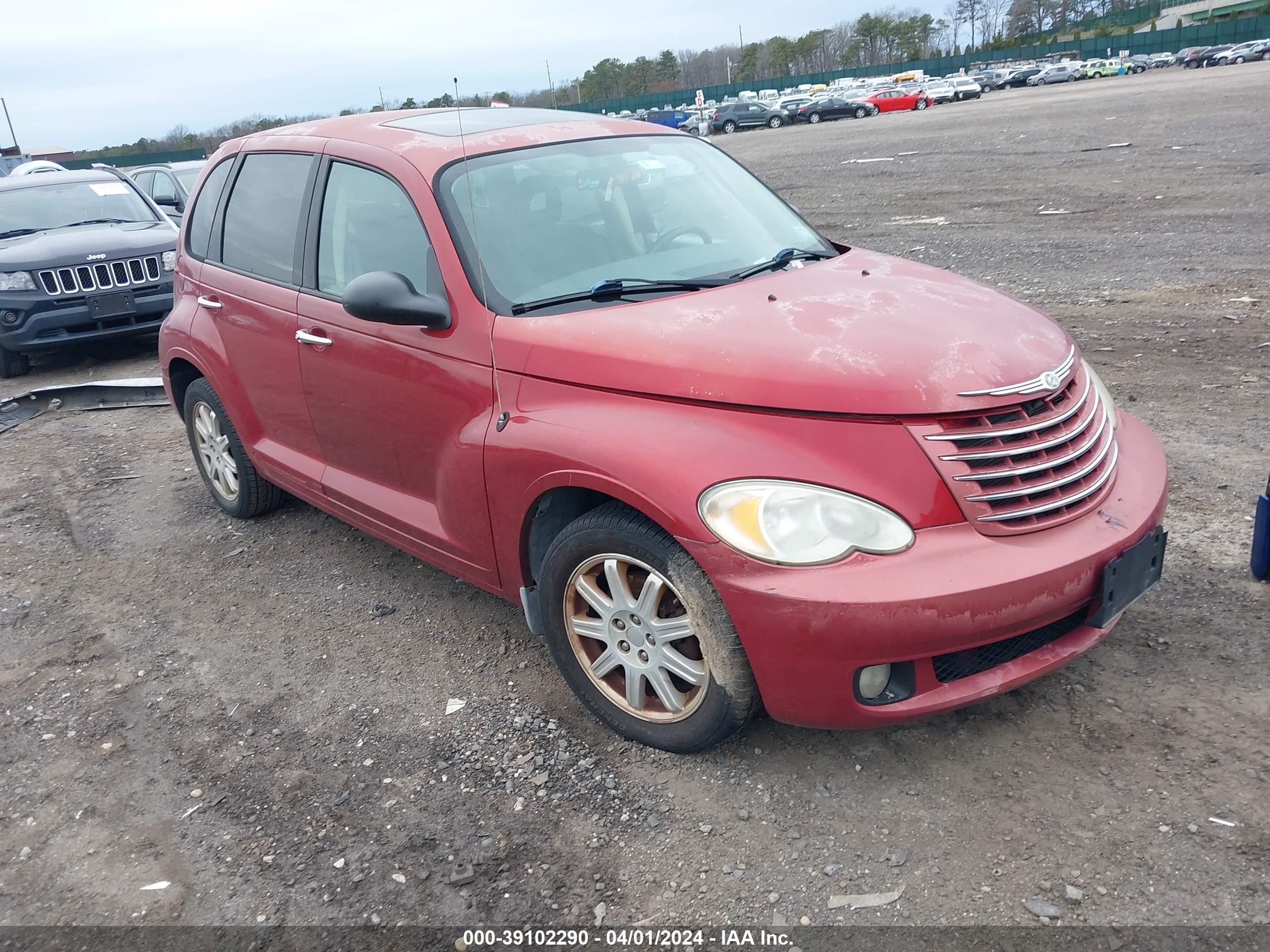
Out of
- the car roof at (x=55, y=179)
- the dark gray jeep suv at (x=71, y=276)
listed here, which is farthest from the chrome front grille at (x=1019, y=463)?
the car roof at (x=55, y=179)

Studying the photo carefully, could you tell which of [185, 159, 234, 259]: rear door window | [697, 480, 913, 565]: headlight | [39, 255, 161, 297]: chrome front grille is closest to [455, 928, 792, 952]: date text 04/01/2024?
[697, 480, 913, 565]: headlight

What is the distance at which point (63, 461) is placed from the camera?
6.70 meters

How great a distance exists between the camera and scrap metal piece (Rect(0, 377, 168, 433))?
7992 millimetres

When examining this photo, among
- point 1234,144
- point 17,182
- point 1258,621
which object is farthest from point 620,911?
point 1234,144

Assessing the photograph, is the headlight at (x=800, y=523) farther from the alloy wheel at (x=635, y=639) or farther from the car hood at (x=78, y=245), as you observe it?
the car hood at (x=78, y=245)

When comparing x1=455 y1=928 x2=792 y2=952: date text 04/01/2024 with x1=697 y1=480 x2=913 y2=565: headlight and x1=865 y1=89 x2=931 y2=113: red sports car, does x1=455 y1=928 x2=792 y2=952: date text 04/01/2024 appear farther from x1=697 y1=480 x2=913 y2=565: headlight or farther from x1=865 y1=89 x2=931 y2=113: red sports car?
x1=865 y1=89 x2=931 y2=113: red sports car

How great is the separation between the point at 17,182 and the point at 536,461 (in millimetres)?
9870

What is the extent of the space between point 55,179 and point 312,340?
8.36 meters

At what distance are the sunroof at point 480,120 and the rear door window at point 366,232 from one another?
0.32 m

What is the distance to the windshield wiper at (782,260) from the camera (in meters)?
3.56

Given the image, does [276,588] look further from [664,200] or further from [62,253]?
[62,253]

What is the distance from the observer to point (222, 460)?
534cm

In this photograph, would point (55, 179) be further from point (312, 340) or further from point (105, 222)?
point (312, 340)

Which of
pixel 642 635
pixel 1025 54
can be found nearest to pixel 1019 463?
pixel 642 635
